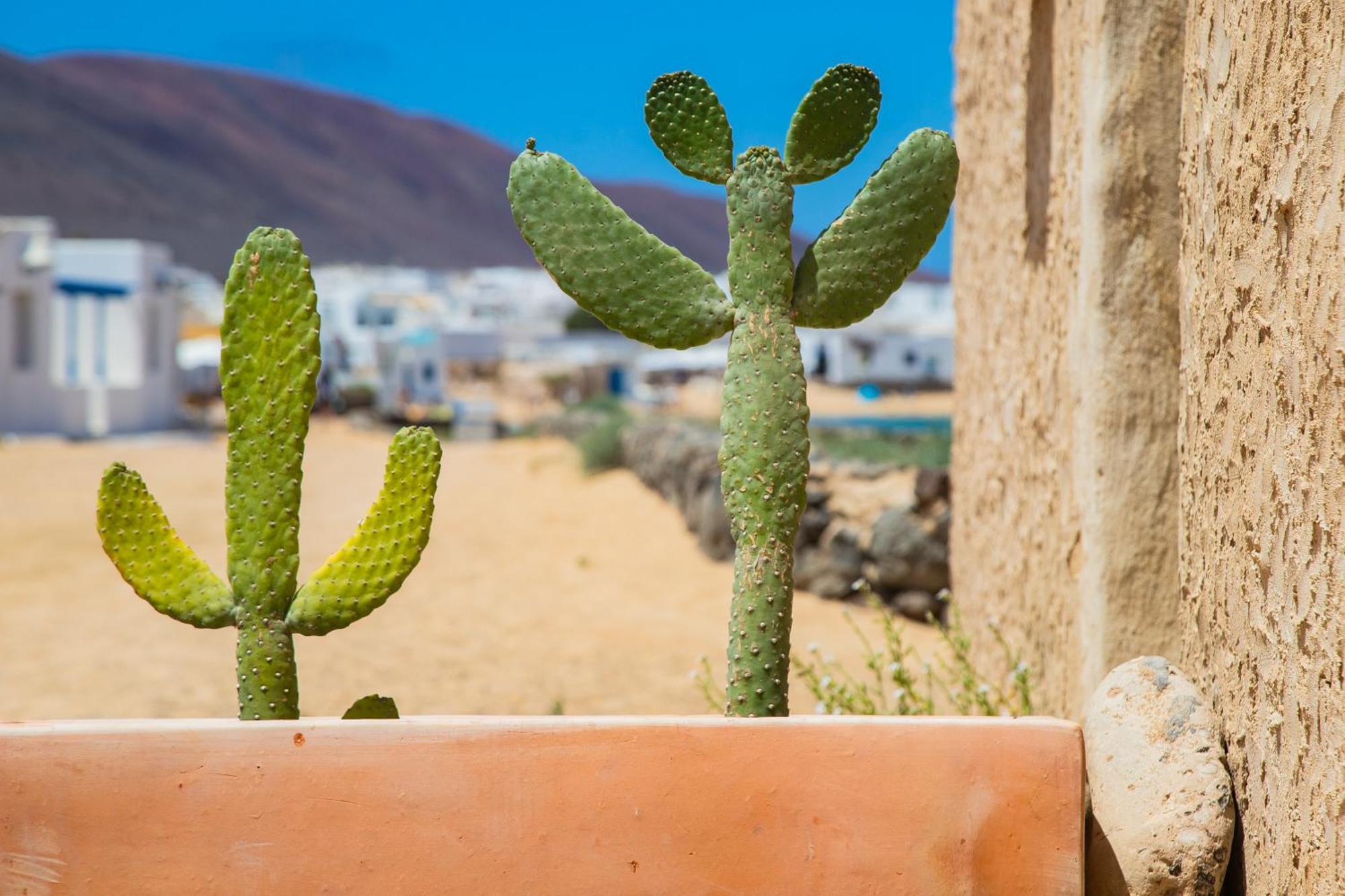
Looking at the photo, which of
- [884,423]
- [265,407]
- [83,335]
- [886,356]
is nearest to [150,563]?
[265,407]

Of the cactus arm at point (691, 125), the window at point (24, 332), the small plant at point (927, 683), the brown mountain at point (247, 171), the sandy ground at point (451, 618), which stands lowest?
the sandy ground at point (451, 618)

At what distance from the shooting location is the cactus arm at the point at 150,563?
2518mm

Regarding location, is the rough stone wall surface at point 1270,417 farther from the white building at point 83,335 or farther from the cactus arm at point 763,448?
the white building at point 83,335

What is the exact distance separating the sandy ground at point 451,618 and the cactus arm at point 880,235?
2943mm

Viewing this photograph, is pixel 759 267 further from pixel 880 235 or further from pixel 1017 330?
pixel 1017 330

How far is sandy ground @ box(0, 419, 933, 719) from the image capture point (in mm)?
5781

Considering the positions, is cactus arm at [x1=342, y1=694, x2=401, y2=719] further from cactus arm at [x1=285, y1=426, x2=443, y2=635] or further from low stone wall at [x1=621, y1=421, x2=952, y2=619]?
low stone wall at [x1=621, y1=421, x2=952, y2=619]

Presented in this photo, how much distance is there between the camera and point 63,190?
64438mm

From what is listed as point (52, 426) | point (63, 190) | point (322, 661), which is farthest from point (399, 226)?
point (322, 661)

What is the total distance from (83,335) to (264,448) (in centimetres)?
2385

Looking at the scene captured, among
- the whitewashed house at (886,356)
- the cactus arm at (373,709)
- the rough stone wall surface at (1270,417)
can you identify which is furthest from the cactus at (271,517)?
the whitewashed house at (886,356)

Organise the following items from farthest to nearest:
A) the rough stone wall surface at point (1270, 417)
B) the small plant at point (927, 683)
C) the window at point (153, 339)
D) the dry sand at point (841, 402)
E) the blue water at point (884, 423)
A: the dry sand at point (841, 402), the window at point (153, 339), the blue water at point (884, 423), the small plant at point (927, 683), the rough stone wall surface at point (1270, 417)

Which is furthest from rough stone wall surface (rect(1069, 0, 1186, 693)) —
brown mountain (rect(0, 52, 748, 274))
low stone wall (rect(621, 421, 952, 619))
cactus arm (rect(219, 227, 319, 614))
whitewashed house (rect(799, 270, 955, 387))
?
brown mountain (rect(0, 52, 748, 274))

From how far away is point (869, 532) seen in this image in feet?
25.5
